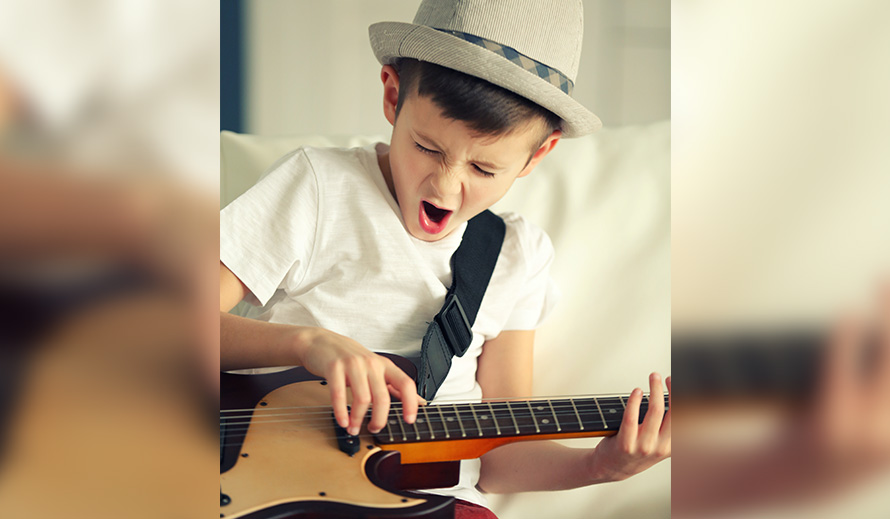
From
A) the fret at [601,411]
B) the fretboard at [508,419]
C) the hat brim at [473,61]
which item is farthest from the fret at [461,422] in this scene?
the hat brim at [473,61]

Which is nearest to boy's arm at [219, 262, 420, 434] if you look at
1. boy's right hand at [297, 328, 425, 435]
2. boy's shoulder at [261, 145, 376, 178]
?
boy's right hand at [297, 328, 425, 435]

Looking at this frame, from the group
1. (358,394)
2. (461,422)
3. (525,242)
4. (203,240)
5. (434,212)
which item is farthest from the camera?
(525,242)

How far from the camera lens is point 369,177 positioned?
0.51 meters

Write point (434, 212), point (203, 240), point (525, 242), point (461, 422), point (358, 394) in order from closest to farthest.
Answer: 1. point (203, 240)
2. point (358, 394)
3. point (461, 422)
4. point (434, 212)
5. point (525, 242)

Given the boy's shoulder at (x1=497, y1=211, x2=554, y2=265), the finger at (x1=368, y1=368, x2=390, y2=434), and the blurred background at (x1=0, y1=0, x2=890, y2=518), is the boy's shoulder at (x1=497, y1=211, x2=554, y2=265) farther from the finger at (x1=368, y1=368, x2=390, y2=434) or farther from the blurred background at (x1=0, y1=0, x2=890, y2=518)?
the blurred background at (x1=0, y1=0, x2=890, y2=518)

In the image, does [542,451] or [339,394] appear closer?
[339,394]

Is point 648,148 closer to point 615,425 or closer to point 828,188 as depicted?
point 615,425

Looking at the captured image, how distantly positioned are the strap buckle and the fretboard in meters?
0.08

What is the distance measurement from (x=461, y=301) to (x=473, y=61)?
8.0 inches

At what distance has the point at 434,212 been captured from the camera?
1.57ft

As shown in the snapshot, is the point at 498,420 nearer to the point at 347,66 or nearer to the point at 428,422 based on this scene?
the point at 428,422

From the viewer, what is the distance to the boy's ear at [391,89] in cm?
46

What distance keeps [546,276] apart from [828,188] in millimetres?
534

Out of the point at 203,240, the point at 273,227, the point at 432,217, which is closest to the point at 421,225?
the point at 432,217
